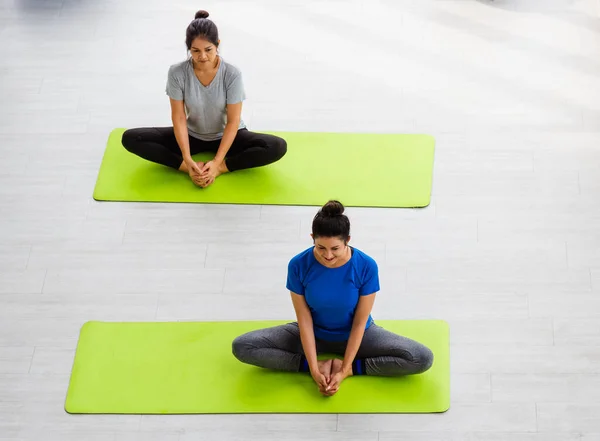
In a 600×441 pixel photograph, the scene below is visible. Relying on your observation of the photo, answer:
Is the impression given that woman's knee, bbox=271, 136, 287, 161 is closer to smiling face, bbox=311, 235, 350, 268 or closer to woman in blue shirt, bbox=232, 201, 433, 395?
woman in blue shirt, bbox=232, 201, 433, 395

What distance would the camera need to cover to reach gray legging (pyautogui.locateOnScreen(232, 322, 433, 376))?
9.55 feet

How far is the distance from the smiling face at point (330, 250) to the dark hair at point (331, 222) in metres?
0.02

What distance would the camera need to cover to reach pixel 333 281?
2787 millimetres

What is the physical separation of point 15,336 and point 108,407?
447mm

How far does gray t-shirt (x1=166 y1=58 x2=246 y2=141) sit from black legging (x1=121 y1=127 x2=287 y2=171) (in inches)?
5.9

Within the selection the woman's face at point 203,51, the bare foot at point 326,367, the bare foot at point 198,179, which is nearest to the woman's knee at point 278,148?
the bare foot at point 198,179

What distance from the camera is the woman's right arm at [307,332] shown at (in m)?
2.85

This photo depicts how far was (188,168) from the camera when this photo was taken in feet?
11.9

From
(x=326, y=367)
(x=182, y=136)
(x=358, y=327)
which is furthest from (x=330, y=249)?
(x=182, y=136)

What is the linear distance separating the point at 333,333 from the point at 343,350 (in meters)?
0.08

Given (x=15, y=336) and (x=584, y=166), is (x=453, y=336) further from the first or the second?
(x=15, y=336)

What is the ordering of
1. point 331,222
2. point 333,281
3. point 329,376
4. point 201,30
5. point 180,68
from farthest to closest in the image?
1. point 180,68
2. point 201,30
3. point 329,376
4. point 333,281
5. point 331,222

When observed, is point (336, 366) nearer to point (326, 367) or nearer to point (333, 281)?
point (326, 367)

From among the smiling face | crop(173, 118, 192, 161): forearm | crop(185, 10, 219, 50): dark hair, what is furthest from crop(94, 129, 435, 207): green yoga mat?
the smiling face
